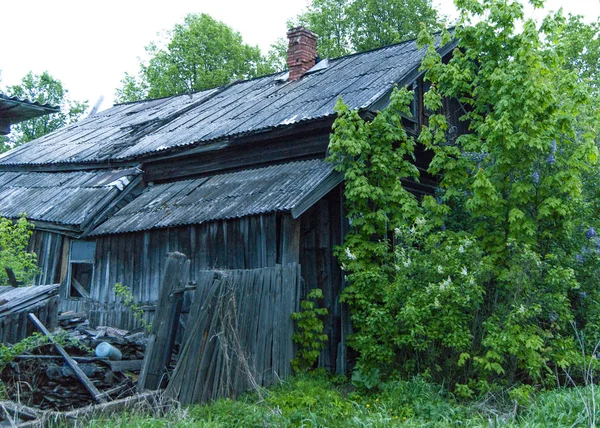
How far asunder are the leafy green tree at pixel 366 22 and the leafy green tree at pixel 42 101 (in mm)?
16754

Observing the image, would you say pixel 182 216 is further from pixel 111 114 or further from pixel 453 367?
pixel 111 114

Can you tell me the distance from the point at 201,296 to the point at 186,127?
23.8ft

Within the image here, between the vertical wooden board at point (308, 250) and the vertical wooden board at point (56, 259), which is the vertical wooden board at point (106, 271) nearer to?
the vertical wooden board at point (56, 259)

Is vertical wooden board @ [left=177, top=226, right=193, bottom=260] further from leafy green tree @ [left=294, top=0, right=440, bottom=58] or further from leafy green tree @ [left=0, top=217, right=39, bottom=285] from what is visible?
leafy green tree @ [left=294, top=0, right=440, bottom=58]

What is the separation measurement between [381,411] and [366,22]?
1132 inches

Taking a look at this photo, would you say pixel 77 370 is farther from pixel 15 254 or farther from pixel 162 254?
pixel 15 254

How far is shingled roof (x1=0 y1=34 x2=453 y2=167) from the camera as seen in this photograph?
38.9 feet

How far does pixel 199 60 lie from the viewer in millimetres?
35656

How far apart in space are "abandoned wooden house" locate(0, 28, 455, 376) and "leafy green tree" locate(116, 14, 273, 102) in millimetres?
19372

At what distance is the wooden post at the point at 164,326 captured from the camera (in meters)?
8.05

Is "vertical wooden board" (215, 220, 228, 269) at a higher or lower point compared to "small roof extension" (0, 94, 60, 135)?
lower

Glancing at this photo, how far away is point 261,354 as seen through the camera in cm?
877

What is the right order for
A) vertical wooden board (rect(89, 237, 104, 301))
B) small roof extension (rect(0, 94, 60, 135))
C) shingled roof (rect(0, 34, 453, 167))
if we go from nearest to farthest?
1. small roof extension (rect(0, 94, 60, 135))
2. shingled roof (rect(0, 34, 453, 167))
3. vertical wooden board (rect(89, 237, 104, 301))

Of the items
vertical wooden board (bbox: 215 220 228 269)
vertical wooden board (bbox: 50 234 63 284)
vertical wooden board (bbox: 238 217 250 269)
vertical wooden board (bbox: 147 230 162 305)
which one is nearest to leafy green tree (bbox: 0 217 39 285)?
vertical wooden board (bbox: 50 234 63 284)
